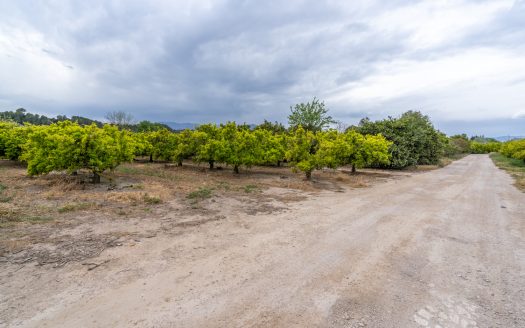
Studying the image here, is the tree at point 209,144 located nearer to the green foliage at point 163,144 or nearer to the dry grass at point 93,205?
the green foliage at point 163,144

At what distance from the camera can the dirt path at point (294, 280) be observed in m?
3.43

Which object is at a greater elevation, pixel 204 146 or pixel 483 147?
pixel 483 147

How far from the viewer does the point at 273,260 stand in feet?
16.5

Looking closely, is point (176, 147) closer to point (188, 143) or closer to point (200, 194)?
point (188, 143)

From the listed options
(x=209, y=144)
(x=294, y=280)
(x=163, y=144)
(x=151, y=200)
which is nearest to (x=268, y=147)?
(x=209, y=144)

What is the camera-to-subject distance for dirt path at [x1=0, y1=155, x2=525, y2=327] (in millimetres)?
3430

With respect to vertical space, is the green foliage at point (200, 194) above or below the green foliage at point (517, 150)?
below

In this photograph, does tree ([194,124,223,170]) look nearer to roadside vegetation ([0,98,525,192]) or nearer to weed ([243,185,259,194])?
roadside vegetation ([0,98,525,192])

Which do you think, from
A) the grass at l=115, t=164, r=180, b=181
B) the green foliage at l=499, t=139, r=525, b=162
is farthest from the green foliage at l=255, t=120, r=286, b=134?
the green foliage at l=499, t=139, r=525, b=162

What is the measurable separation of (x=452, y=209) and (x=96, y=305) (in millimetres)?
10555

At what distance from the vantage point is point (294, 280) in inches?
170

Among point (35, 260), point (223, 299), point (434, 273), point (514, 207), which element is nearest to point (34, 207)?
point (35, 260)

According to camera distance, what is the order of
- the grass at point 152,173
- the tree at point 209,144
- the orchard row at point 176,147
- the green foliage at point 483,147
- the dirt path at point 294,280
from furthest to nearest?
1. the green foliage at point 483,147
2. the tree at point 209,144
3. the grass at point 152,173
4. the orchard row at point 176,147
5. the dirt path at point 294,280

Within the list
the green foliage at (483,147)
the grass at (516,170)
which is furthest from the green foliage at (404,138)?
the green foliage at (483,147)
